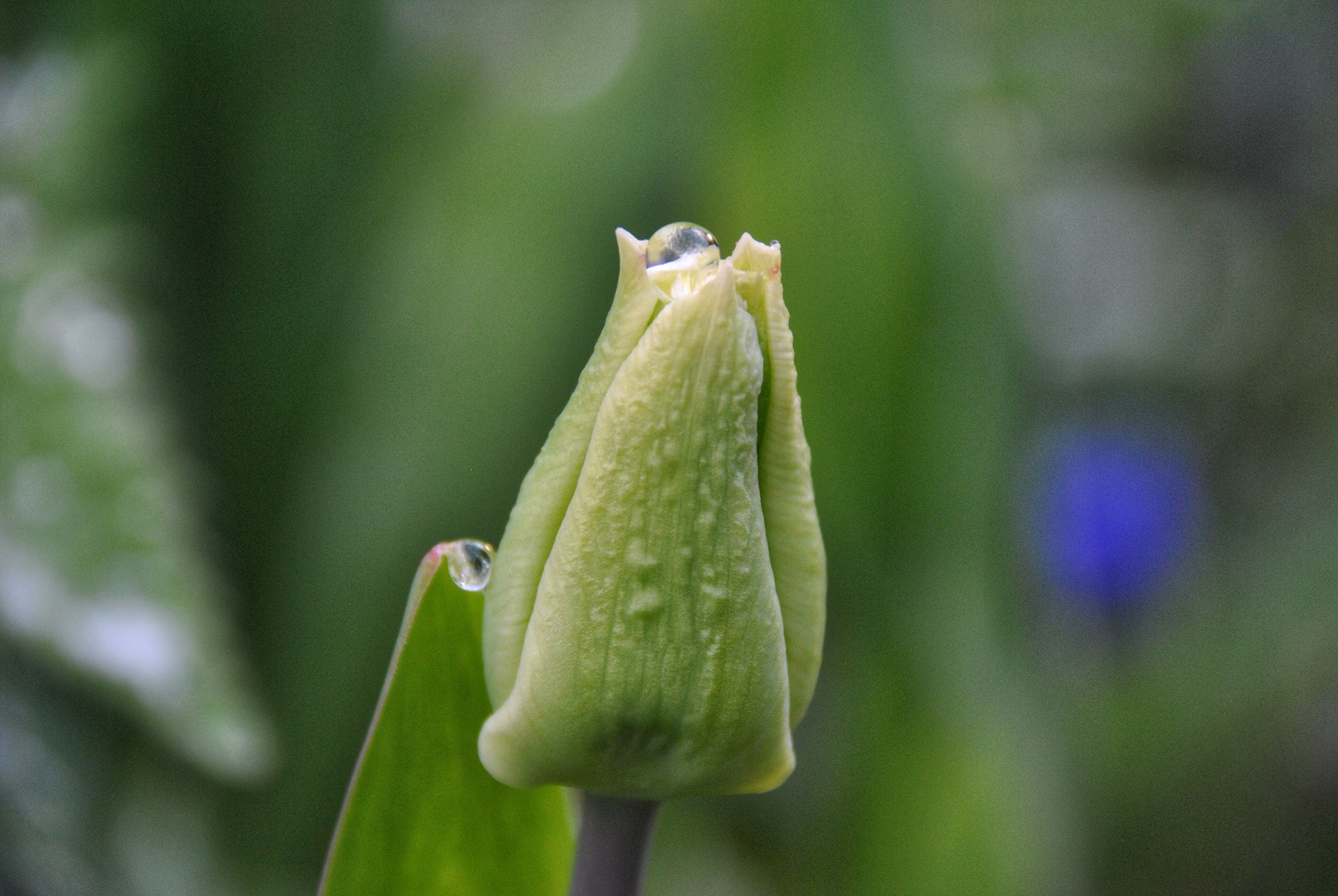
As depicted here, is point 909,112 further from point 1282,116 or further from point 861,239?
point 1282,116

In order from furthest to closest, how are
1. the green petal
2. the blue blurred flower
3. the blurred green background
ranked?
1. the blue blurred flower
2. the blurred green background
3. the green petal

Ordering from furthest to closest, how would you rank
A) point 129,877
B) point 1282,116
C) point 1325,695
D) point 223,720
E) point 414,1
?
1. point 1282,116
2. point 1325,695
3. point 414,1
4. point 129,877
5. point 223,720

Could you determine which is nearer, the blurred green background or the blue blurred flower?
the blurred green background

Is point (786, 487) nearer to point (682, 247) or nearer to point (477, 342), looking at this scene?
point (682, 247)

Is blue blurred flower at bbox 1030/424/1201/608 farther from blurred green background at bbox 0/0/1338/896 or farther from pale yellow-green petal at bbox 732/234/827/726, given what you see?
pale yellow-green petal at bbox 732/234/827/726

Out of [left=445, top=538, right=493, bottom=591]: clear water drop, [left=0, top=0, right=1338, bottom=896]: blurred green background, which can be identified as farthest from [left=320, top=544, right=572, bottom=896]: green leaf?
[left=0, top=0, right=1338, bottom=896]: blurred green background

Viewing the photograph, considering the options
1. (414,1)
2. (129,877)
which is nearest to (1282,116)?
(414,1)

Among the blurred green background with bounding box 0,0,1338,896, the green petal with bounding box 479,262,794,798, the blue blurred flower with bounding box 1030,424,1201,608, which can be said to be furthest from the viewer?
the blue blurred flower with bounding box 1030,424,1201,608
